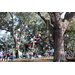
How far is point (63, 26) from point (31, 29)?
8484mm

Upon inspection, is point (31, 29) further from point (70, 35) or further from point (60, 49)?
point (60, 49)

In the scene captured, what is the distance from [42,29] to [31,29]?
201 centimetres

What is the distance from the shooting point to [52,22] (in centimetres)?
850
